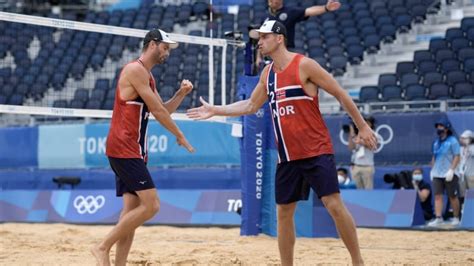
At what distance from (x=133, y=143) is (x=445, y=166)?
7.38m

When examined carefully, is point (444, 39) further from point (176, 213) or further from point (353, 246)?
point (353, 246)

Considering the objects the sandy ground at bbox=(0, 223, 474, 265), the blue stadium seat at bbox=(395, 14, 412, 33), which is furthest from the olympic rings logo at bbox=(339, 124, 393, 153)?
the blue stadium seat at bbox=(395, 14, 412, 33)

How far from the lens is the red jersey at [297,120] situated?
6656mm

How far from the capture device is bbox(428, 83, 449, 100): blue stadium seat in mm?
15906

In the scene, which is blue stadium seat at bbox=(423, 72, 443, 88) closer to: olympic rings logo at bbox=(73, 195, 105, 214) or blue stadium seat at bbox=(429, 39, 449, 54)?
blue stadium seat at bbox=(429, 39, 449, 54)

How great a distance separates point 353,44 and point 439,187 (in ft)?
23.1

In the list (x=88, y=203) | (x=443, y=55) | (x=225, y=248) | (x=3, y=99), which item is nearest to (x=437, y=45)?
(x=443, y=55)

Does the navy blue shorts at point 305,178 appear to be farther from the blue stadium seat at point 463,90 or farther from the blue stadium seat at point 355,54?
the blue stadium seat at point 355,54

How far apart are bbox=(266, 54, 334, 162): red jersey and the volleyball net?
7780mm

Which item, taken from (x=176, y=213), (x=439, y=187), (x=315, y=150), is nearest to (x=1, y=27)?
(x=176, y=213)

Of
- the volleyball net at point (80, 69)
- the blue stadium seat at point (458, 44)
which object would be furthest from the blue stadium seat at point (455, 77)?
the volleyball net at point (80, 69)

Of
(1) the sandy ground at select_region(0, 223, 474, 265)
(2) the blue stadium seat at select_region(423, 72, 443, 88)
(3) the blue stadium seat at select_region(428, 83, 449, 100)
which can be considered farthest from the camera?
(2) the blue stadium seat at select_region(423, 72, 443, 88)

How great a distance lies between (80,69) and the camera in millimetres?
19266

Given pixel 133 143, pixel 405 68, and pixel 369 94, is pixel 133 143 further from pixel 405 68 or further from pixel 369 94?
pixel 405 68
